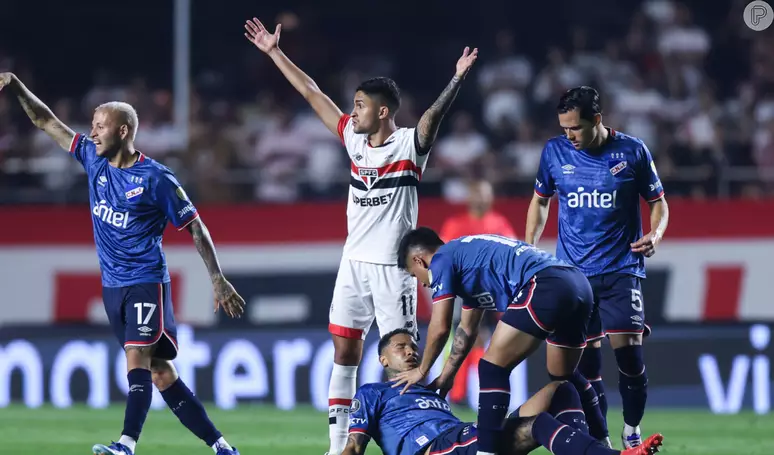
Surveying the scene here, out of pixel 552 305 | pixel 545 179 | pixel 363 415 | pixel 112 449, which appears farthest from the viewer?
pixel 545 179

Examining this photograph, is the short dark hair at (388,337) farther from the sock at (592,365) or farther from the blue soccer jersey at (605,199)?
the blue soccer jersey at (605,199)

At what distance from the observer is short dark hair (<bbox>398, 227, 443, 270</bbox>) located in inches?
Answer: 302

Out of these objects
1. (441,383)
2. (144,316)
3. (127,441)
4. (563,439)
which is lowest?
(127,441)

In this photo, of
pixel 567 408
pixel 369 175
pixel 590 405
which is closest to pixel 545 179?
pixel 369 175

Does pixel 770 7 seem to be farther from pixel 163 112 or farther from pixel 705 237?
pixel 163 112

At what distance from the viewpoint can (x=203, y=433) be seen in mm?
8383

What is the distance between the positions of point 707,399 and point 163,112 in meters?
8.55

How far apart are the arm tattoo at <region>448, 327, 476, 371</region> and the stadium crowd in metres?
7.60

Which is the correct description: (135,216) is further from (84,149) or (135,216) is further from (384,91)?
(384,91)

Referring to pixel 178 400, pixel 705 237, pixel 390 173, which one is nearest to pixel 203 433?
pixel 178 400

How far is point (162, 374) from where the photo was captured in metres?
8.45

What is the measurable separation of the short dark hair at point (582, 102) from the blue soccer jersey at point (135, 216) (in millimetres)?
2569

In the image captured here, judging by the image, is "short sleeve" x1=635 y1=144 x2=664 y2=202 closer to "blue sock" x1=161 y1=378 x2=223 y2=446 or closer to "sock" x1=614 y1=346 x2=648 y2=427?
"sock" x1=614 y1=346 x2=648 y2=427

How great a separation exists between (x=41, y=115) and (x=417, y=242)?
3.03m
